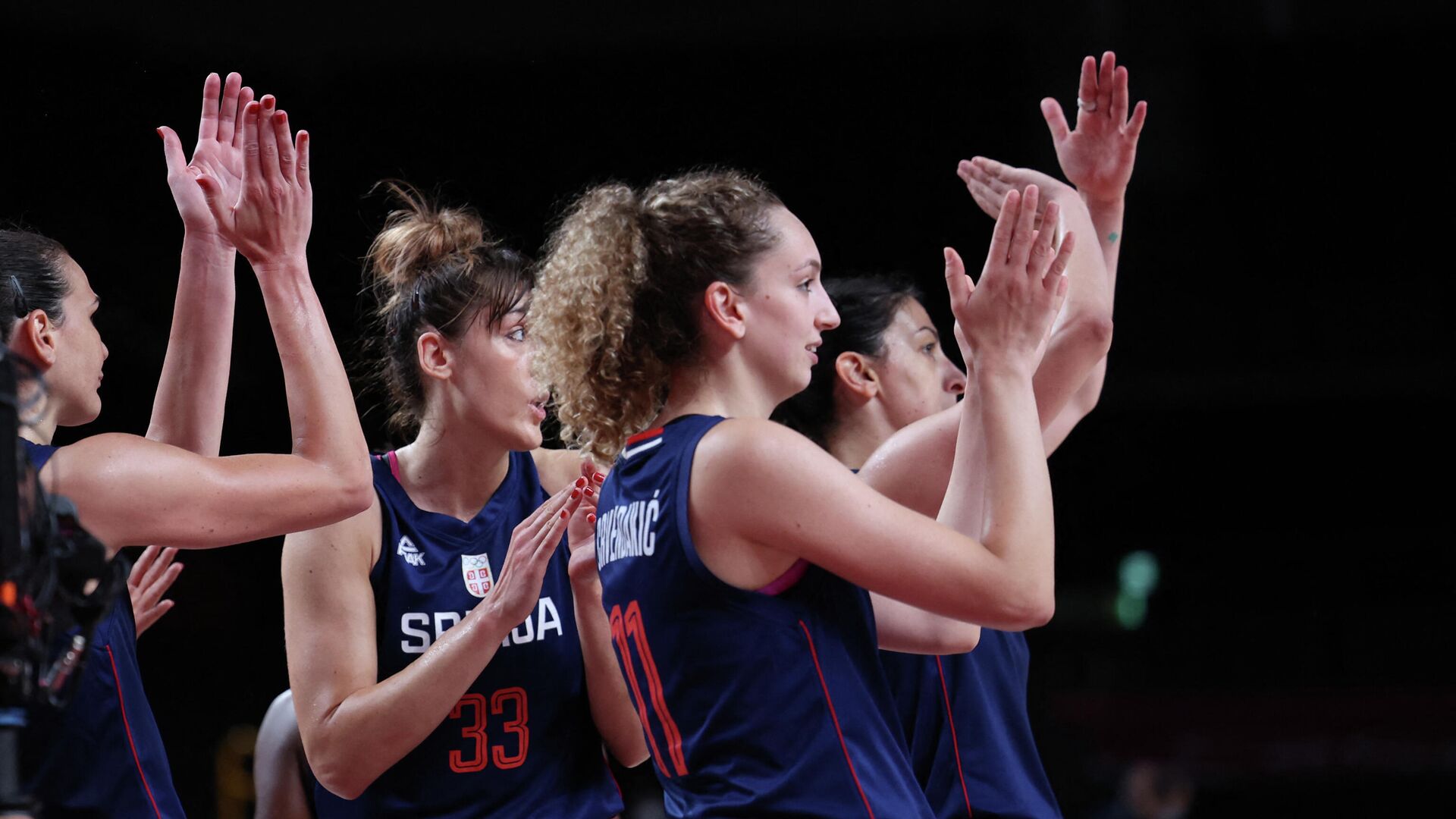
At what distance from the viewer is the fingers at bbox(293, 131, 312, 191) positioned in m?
2.12

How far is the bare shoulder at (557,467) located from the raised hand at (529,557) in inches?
21.5

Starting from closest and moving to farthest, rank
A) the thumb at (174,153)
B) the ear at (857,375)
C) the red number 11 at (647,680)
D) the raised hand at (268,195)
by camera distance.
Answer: the red number 11 at (647,680) < the raised hand at (268,195) < the thumb at (174,153) < the ear at (857,375)

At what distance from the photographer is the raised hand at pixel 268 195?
2100 mm

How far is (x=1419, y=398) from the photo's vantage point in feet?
36.9

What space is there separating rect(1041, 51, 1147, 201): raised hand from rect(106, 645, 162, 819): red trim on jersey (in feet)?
5.98

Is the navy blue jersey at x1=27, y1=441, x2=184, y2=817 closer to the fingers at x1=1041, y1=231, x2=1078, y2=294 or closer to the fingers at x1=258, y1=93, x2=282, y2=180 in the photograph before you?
the fingers at x1=258, y1=93, x2=282, y2=180

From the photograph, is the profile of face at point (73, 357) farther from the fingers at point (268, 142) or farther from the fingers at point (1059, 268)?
the fingers at point (1059, 268)

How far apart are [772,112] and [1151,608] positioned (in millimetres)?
5452

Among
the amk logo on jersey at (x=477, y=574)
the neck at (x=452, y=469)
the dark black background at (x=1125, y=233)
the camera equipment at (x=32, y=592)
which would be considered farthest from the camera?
the dark black background at (x=1125, y=233)

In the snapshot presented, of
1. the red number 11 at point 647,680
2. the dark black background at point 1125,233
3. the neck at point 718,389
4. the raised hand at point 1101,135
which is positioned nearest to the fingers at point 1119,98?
the raised hand at point 1101,135

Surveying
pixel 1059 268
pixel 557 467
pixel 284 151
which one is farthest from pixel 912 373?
pixel 284 151

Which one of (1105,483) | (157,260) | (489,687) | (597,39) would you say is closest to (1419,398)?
(1105,483)

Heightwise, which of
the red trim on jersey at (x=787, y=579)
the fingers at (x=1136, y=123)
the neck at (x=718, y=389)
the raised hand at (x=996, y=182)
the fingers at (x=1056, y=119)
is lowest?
the red trim on jersey at (x=787, y=579)

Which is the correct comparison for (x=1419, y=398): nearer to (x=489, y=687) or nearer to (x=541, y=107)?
(x=541, y=107)
